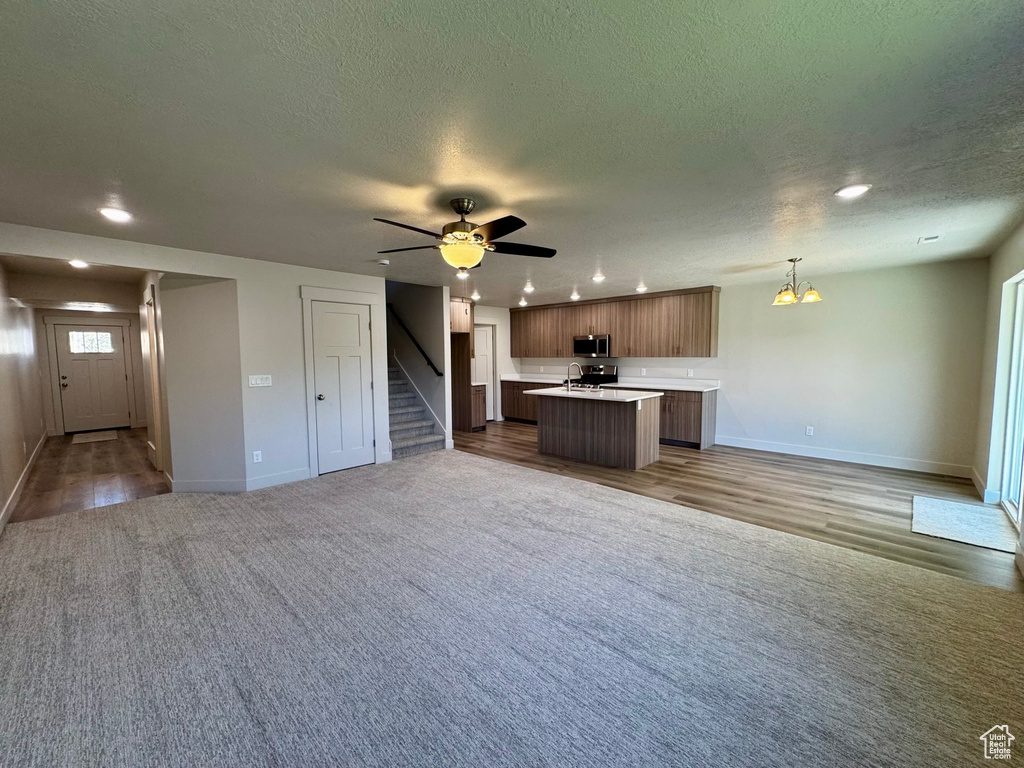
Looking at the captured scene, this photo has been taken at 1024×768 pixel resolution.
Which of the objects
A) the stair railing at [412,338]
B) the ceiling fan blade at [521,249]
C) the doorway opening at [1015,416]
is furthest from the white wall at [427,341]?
the doorway opening at [1015,416]

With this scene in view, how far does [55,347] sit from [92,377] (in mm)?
733

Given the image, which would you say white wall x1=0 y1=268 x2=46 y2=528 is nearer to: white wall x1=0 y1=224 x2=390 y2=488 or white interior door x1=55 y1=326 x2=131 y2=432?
white interior door x1=55 y1=326 x2=131 y2=432

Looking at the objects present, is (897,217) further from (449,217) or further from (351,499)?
(351,499)

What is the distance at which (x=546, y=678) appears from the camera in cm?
190

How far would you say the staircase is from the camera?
6199 millimetres

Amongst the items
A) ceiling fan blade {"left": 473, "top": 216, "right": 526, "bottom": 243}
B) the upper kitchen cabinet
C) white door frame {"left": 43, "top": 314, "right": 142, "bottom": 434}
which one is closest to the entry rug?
the upper kitchen cabinet

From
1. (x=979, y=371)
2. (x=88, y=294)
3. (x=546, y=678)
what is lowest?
(x=546, y=678)

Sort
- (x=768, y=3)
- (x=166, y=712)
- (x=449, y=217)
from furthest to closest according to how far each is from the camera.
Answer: (x=449, y=217)
(x=166, y=712)
(x=768, y=3)

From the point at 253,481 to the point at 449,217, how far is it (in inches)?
149

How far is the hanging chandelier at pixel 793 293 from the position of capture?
4.68 metres

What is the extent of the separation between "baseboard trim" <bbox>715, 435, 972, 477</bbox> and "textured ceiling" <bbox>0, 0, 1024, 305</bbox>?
315 cm

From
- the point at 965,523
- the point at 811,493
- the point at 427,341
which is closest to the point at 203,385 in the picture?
the point at 427,341

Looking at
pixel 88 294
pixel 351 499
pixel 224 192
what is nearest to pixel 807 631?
pixel 351 499

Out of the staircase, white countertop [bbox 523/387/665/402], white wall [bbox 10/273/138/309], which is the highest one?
white wall [bbox 10/273/138/309]
